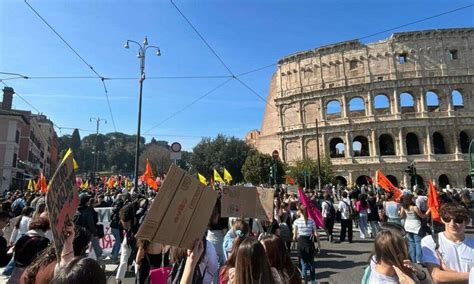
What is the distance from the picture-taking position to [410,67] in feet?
140

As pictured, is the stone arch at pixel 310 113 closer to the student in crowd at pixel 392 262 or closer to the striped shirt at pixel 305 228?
the striped shirt at pixel 305 228

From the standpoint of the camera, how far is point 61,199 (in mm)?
2662

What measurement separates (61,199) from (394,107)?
46076 mm

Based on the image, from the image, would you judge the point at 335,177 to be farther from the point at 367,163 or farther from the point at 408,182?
the point at 408,182

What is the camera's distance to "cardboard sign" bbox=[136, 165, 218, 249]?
2.40 m

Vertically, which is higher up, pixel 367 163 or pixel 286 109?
pixel 286 109

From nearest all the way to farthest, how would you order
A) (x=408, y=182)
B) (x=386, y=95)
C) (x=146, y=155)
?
(x=408, y=182), (x=386, y=95), (x=146, y=155)

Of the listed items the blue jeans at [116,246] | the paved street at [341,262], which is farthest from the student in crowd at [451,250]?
the blue jeans at [116,246]

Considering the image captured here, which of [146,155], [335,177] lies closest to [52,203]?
[335,177]

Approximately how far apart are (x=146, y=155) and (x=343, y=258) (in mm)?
65145

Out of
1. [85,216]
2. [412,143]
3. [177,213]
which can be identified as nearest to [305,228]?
[177,213]

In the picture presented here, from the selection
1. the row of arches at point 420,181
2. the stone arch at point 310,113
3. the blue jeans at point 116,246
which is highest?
the stone arch at point 310,113

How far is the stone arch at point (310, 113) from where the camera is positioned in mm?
46188

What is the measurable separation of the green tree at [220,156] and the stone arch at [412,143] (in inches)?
898
